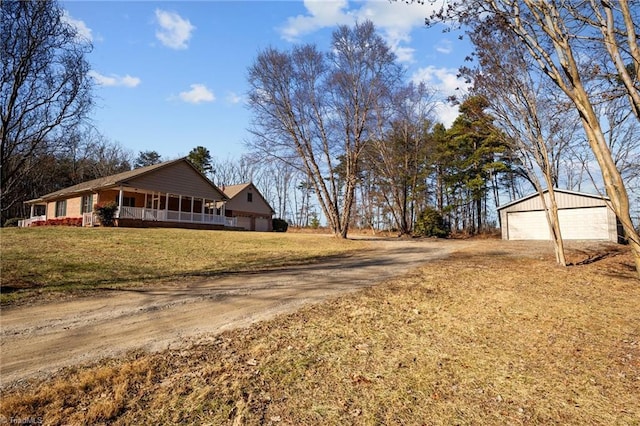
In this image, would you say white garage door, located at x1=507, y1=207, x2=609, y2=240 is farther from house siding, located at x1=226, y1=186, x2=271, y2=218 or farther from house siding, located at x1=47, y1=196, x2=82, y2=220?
house siding, located at x1=47, y1=196, x2=82, y2=220

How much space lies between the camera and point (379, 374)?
10.9ft

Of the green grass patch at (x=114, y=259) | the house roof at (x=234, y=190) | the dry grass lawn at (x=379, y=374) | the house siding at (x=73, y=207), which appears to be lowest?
the dry grass lawn at (x=379, y=374)

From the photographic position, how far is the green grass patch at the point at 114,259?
7078mm

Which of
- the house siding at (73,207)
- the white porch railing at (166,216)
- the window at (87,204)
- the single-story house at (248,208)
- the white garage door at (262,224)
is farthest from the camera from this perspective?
the white garage door at (262,224)

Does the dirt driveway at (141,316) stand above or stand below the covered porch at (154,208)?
below

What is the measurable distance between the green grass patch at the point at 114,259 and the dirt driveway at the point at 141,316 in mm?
1147

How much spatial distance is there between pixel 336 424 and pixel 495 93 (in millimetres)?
11013

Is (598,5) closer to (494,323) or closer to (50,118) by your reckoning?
(494,323)

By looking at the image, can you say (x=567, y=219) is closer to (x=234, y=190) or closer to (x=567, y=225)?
(x=567, y=225)

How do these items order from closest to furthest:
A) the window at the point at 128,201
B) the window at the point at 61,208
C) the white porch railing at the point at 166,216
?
1. the white porch railing at the point at 166,216
2. the window at the point at 128,201
3. the window at the point at 61,208

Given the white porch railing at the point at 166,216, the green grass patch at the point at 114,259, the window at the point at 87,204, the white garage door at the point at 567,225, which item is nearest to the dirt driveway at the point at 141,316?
the green grass patch at the point at 114,259

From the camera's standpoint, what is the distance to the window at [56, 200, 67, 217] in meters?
28.4

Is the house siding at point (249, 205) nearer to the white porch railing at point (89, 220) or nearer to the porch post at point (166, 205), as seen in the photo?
the porch post at point (166, 205)

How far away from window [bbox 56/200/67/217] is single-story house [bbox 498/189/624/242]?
35.5 meters
